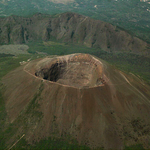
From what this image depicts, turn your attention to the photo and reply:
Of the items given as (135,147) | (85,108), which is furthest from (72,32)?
(135,147)

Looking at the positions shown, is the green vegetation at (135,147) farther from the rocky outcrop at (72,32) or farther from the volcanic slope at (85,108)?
the rocky outcrop at (72,32)

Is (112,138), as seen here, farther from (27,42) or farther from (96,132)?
(27,42)

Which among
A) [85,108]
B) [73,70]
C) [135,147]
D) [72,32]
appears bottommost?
[72,32]

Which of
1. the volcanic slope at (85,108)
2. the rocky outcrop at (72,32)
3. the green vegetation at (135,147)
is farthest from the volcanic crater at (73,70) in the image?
the rocky outcrop at (72,32)

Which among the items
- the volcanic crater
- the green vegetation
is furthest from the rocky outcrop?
the green vegetation

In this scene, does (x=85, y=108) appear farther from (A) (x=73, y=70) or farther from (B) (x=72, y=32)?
(B) (x=72, y=32)
